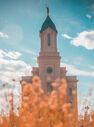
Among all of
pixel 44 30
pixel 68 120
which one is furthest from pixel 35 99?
pixel 44 30

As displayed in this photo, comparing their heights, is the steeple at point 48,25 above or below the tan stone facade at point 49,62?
above

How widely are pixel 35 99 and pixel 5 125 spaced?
1288 mm

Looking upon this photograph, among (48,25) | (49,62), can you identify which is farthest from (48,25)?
(49,62)

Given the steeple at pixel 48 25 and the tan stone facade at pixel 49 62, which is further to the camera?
the steeple at pixel 48 25

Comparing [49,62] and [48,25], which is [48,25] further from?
[49,62]

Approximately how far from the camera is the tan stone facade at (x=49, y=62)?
25.8 metres

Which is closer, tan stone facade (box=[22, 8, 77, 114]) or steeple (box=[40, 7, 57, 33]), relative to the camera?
tan stone facade (box=[22, 8, 77, 114])

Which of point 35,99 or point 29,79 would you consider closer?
point 35,99

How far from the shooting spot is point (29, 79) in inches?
1052

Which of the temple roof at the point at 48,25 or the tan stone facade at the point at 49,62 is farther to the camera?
the temple roof at the point at 48,25

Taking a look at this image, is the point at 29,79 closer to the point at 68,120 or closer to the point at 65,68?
the point at 65,68

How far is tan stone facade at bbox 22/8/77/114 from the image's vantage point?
2580cm

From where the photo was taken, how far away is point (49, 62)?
85.8 feet

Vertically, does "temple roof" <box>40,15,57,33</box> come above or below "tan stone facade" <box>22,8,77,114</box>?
above
